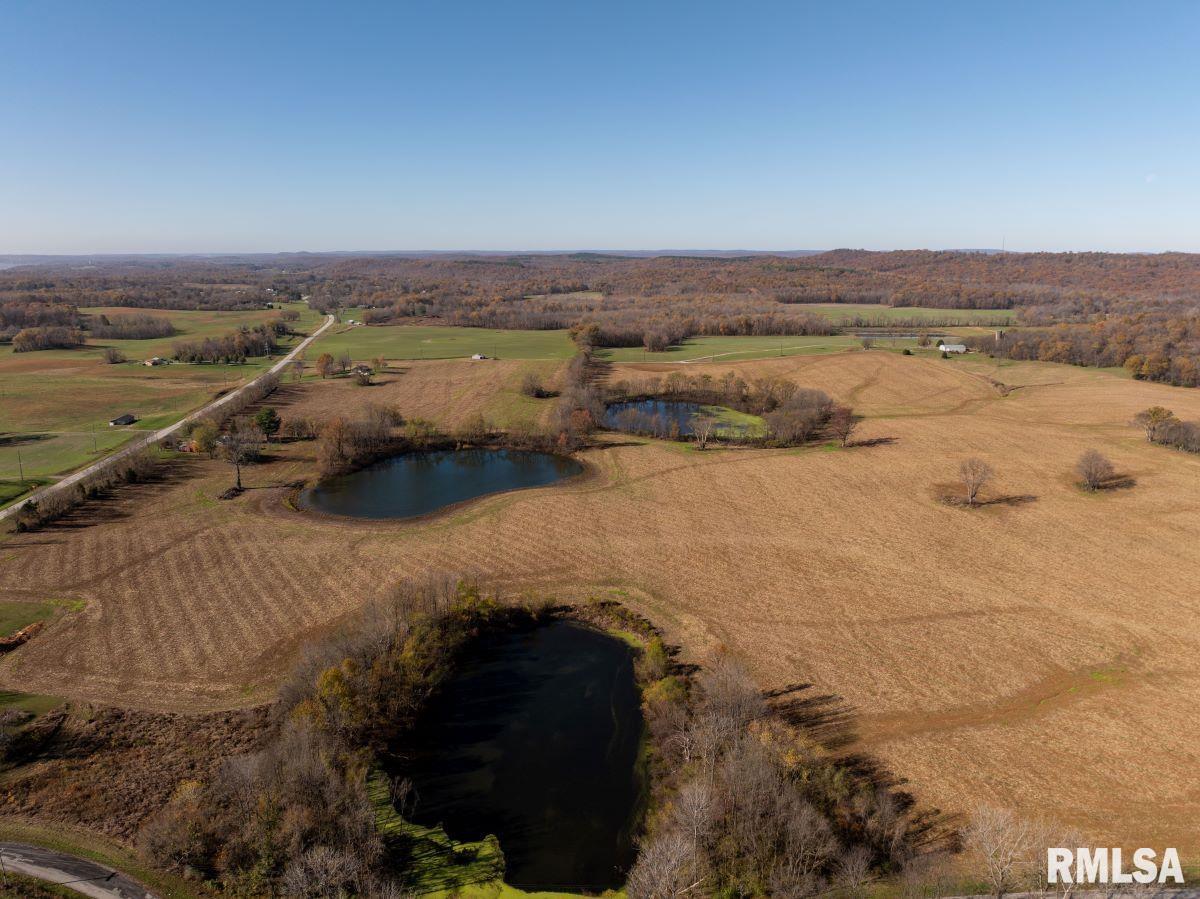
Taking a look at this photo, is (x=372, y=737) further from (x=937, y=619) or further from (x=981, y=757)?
(x=937, y=619)

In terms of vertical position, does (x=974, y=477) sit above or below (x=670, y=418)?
above

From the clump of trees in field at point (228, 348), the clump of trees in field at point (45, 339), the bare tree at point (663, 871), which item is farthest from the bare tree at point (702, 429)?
the clump of trees in field at point (45, 339)

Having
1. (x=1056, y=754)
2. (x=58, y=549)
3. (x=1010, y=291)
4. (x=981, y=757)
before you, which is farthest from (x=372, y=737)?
(x=1010, y=291)

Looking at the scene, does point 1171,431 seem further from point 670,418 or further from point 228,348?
point 228,348

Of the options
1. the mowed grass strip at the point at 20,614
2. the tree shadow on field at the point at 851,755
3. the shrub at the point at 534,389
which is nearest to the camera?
the tree shadow on field at the point at 851,755

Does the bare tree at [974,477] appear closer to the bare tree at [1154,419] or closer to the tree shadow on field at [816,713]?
the bare tree at [1154,419]

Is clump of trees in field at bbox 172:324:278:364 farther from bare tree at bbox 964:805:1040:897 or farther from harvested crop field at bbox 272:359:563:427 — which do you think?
bare tree at bbox 964:805:1040:897

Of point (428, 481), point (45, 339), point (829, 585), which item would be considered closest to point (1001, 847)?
point (829, 585)
